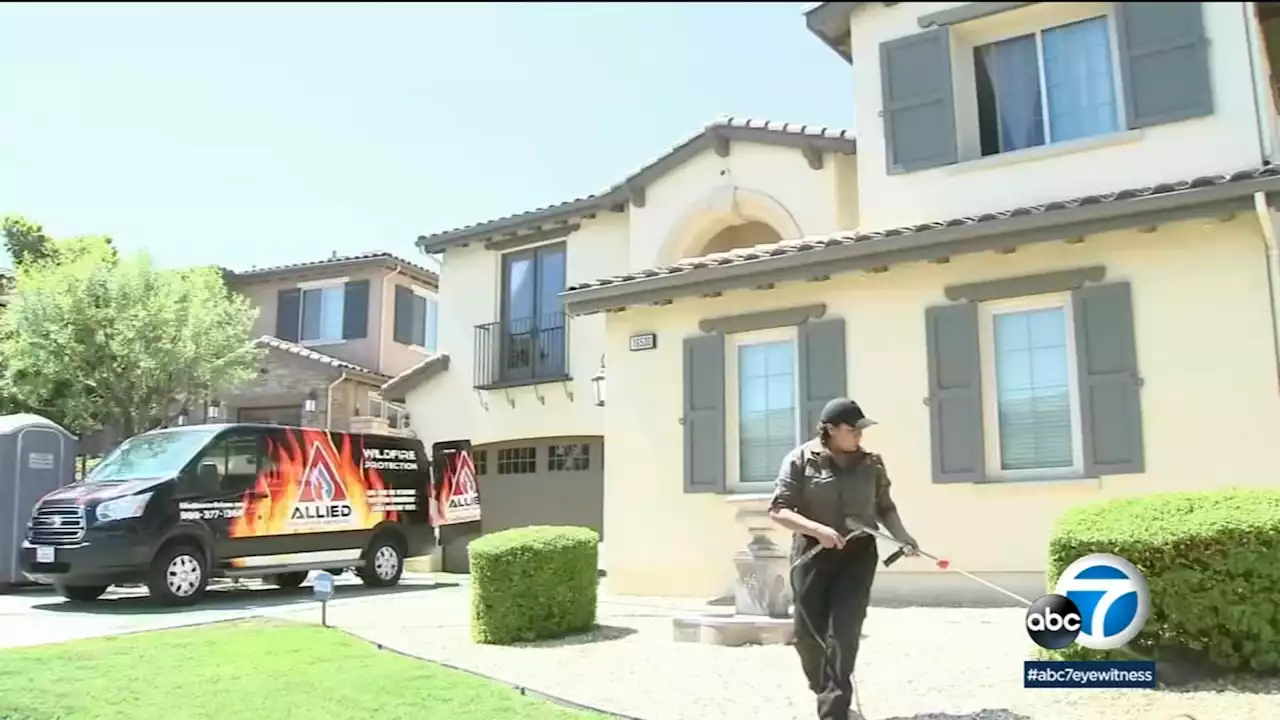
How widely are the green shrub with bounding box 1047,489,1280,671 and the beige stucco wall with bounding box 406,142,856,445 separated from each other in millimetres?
6314

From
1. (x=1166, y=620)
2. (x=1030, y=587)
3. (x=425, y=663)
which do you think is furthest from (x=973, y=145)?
(x=425, y=663)

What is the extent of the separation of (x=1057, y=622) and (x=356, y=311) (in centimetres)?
1887

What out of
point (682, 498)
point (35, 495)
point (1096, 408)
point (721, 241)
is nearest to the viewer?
point (1096, 408)

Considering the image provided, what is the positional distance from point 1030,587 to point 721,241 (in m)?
7.44

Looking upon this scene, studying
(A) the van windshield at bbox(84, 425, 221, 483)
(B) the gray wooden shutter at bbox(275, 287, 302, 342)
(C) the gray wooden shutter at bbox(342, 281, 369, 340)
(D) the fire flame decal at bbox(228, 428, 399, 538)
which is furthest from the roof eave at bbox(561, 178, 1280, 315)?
(B) the gray wooden shutter at bbox(275, 287, 302, 342)

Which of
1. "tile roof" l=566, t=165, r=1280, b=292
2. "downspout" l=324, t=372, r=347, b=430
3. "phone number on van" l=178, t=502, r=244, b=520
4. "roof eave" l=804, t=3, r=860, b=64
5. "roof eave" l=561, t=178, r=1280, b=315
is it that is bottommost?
"phone number on van" l=178, t=502, r=244, b=520

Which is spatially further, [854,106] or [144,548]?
→ [854,106]

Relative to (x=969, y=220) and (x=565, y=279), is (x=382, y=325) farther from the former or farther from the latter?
(x=969, y=220)

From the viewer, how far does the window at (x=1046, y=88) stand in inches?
414

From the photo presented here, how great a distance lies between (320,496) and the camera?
41.8 feet

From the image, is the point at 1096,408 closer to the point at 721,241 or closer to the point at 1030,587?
the point at 1030,587

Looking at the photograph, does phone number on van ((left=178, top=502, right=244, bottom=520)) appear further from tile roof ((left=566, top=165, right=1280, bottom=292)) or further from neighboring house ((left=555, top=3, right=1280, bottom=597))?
tile roof ((left=566, top=165, right=1280, bottom=292))

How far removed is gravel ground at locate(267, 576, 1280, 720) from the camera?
551 cm

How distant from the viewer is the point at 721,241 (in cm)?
1536
